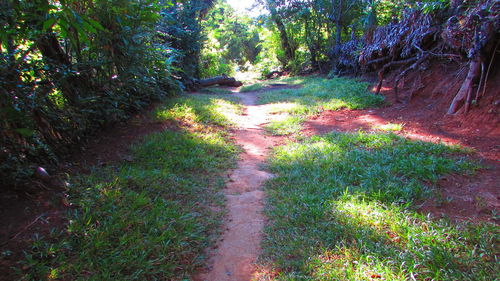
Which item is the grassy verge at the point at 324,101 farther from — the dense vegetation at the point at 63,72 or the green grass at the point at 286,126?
the dense vegetation at the point at 63,72

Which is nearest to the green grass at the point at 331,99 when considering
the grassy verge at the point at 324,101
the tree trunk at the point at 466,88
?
the grassy verge at the point at 324,101

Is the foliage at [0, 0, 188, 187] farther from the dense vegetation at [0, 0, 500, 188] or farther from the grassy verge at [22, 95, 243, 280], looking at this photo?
the grassy verge at [22, 95, 243, 280]

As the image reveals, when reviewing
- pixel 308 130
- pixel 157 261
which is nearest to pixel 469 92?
pixel 308 130

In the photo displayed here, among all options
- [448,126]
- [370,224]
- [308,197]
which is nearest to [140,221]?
[308,197]

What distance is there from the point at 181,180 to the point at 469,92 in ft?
15.0

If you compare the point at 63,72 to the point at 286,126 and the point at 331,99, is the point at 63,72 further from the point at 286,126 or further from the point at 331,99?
the point at 331,99

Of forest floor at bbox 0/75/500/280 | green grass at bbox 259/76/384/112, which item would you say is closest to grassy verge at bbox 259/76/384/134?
green grass at bbox 259/76/384/112

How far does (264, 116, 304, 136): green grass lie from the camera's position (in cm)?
552

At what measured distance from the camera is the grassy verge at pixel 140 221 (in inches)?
74.4

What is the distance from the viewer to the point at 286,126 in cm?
585

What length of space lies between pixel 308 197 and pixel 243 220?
73cm

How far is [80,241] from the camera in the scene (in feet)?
6.70

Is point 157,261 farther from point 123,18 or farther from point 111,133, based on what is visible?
→ point 123,18

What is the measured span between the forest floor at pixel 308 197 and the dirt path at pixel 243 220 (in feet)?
0.04
